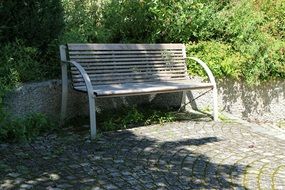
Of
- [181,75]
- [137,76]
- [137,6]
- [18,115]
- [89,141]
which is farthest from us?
[137,6]

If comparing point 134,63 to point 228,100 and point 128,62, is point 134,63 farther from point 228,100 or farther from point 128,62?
point 228,100

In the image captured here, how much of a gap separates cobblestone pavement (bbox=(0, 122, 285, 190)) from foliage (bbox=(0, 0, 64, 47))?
1.39 m

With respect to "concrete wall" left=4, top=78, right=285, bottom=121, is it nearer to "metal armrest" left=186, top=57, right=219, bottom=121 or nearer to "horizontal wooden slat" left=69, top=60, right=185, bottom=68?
"horizontal wooden slat" left=69, top=60, right=185, bottom=68

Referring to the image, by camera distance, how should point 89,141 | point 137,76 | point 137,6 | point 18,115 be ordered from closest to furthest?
point 89,141 < point 18,115 < point 137,76 < point 137,6

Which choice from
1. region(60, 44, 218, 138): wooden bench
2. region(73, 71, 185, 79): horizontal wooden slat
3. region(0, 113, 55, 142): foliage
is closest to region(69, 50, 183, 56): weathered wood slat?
region(60, 44, 218, 138): wooden bench

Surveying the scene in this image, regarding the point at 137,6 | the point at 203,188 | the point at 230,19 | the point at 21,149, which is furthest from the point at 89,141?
the point at 230,19

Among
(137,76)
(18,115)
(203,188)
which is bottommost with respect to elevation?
(203,188)

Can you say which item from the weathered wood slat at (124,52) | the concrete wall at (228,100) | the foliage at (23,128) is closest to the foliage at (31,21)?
the weathered wood slat at (124,52)

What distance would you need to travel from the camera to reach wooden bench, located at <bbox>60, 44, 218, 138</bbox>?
5.61 m

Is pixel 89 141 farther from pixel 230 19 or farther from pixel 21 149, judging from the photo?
pixel 230 19

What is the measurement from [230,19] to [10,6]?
386cm

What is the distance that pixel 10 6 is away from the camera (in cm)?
570

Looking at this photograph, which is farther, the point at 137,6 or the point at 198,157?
the point at 137,6

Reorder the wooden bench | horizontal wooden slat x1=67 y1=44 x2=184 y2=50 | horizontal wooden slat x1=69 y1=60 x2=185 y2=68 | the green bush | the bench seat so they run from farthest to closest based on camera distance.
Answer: the green bush
horizontal wooden slat x1=69 y1=60 x2=185 y2=68
horizontal wooden slat x1=67 y1=44 x2=184 y2=50
the wooden bench
the bench seat
